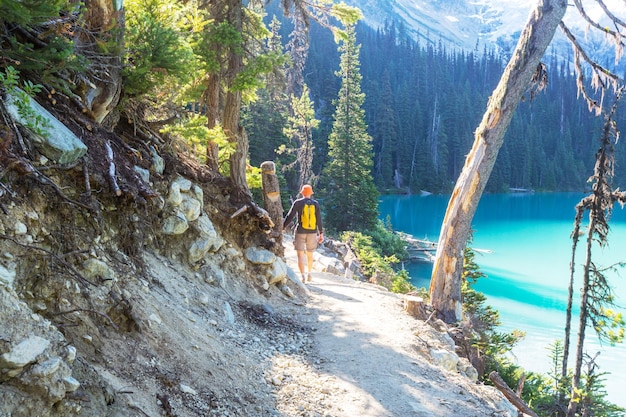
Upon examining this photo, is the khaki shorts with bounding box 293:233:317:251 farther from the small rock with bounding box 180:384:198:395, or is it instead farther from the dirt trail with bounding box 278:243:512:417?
the small rock with bounding box 180:384:198:395

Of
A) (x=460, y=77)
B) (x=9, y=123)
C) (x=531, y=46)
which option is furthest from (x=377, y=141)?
(x=9, y=123)

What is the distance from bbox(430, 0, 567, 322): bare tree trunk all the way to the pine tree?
Answer: 20133 millimetres

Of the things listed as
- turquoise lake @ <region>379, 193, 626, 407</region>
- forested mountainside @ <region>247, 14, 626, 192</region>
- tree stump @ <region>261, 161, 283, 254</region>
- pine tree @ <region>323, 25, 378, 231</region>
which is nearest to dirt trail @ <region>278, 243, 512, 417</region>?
tree stump @ <region>261, 161, 283, 254</region>

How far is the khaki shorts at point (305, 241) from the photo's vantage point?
27.1 ft

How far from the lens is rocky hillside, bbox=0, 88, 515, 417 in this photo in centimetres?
271

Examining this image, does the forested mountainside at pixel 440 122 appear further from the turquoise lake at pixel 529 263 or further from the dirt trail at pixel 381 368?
the dirt trail at pixel 381 368

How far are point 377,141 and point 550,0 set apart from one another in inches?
2232

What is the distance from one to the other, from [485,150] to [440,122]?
60858 mm

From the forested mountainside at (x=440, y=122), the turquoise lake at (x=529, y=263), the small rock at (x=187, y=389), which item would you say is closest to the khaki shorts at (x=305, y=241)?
the turquoise lake at (x=529, y=263)

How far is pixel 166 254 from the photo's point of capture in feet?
17.9

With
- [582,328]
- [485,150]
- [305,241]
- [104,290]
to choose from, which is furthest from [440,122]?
[104,290]

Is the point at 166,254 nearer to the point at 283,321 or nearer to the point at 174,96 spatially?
the point at 283,321

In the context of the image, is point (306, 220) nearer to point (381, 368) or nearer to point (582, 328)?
point (381, 368)

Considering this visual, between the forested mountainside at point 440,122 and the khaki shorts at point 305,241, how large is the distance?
137 feet
